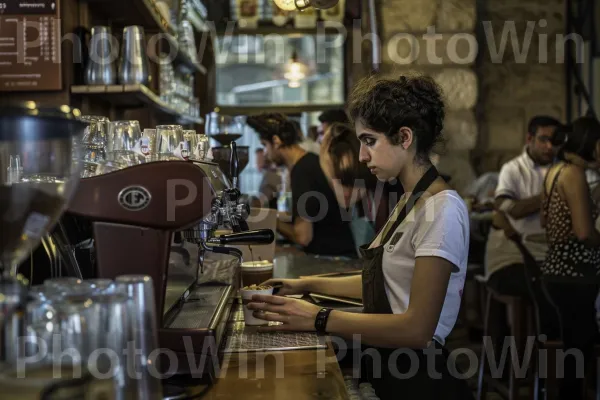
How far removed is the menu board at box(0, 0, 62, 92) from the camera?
10.1ft

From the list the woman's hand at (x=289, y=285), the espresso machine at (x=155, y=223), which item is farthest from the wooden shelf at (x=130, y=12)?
the espresso machine at (x=155, y=223)

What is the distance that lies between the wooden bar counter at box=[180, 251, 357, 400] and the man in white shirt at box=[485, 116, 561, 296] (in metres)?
2.94

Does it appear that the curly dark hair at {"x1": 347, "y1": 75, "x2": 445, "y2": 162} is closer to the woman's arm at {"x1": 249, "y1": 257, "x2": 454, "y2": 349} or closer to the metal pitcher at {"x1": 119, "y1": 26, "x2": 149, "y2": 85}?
the woman's arm at {"x1": 249, "y1": 257, "x2": 454, "y2": 349}

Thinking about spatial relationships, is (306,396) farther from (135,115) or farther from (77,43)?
(135,115)

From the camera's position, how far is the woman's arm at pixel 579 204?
3783 mm

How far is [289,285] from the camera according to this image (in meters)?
2.29

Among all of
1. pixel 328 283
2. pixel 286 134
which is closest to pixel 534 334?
pixel 286 134

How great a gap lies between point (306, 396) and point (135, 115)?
320 cm

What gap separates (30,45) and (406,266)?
198 cm

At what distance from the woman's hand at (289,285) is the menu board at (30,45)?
1.47 m

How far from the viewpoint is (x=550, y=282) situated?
3.89 meters

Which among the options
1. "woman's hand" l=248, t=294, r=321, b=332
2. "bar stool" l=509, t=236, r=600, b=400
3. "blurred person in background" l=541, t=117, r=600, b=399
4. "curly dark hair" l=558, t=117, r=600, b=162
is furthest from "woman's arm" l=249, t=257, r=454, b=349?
"curly dark hair" l=558, t=117, r=600, b=162

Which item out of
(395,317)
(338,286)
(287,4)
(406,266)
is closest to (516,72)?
(287,4)

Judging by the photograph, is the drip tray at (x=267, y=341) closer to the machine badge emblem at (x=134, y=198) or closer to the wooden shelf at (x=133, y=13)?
the machine badge emblem at (x=134, y=198)
